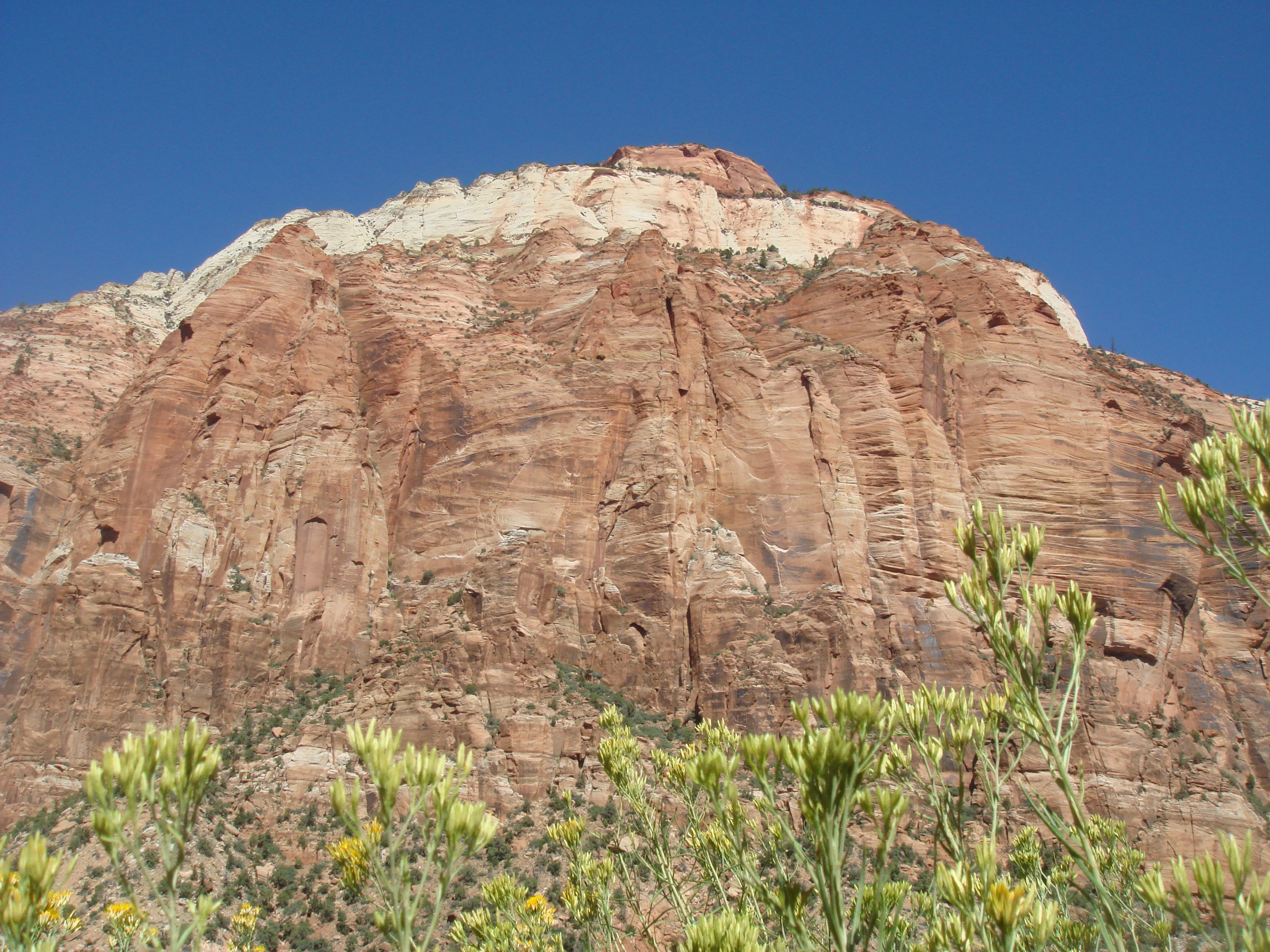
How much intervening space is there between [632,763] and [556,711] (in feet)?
60.0

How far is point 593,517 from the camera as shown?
41.4m

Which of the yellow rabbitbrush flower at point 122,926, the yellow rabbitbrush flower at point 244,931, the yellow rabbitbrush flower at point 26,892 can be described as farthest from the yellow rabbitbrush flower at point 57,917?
the yellow rabbitbrush flower at point 244,931

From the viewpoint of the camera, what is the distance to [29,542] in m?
40.3

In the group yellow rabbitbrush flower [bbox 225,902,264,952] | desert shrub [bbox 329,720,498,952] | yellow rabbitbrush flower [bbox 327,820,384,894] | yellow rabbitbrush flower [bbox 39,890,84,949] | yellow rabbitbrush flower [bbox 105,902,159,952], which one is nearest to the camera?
desert shrub [bbox 329,720,498,952]

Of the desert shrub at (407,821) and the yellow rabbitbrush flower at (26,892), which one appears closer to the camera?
the yellow rabbitbrush flower at (26,892)

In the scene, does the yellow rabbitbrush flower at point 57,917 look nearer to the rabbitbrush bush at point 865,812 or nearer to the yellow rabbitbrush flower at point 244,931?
the rabbitbrush bush at point 865,812

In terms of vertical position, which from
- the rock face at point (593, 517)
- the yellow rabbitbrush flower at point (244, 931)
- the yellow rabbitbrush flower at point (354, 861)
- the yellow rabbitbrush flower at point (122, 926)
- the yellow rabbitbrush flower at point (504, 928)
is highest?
the rock face at point (593, 517)

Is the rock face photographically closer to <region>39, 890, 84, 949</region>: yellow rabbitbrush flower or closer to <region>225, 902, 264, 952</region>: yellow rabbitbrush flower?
<region>225, 902, 264, 952</region>: yellow rabbitbrush flower

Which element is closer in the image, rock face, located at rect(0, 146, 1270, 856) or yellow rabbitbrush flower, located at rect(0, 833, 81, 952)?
yellow rabbitbrush flower, located at rect(0, 833, 81, 952)

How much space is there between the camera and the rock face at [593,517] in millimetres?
35188

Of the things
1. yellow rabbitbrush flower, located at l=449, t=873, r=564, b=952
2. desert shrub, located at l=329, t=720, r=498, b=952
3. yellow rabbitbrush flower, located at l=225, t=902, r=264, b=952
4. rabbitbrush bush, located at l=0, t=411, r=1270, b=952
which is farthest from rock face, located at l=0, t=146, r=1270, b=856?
desert shrub, located at l=329, t=720, r=498, b=952

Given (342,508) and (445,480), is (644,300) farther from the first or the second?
(342,508)

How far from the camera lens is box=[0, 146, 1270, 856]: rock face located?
3519 centimetres

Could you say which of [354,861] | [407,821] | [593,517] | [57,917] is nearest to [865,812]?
[407,821]
